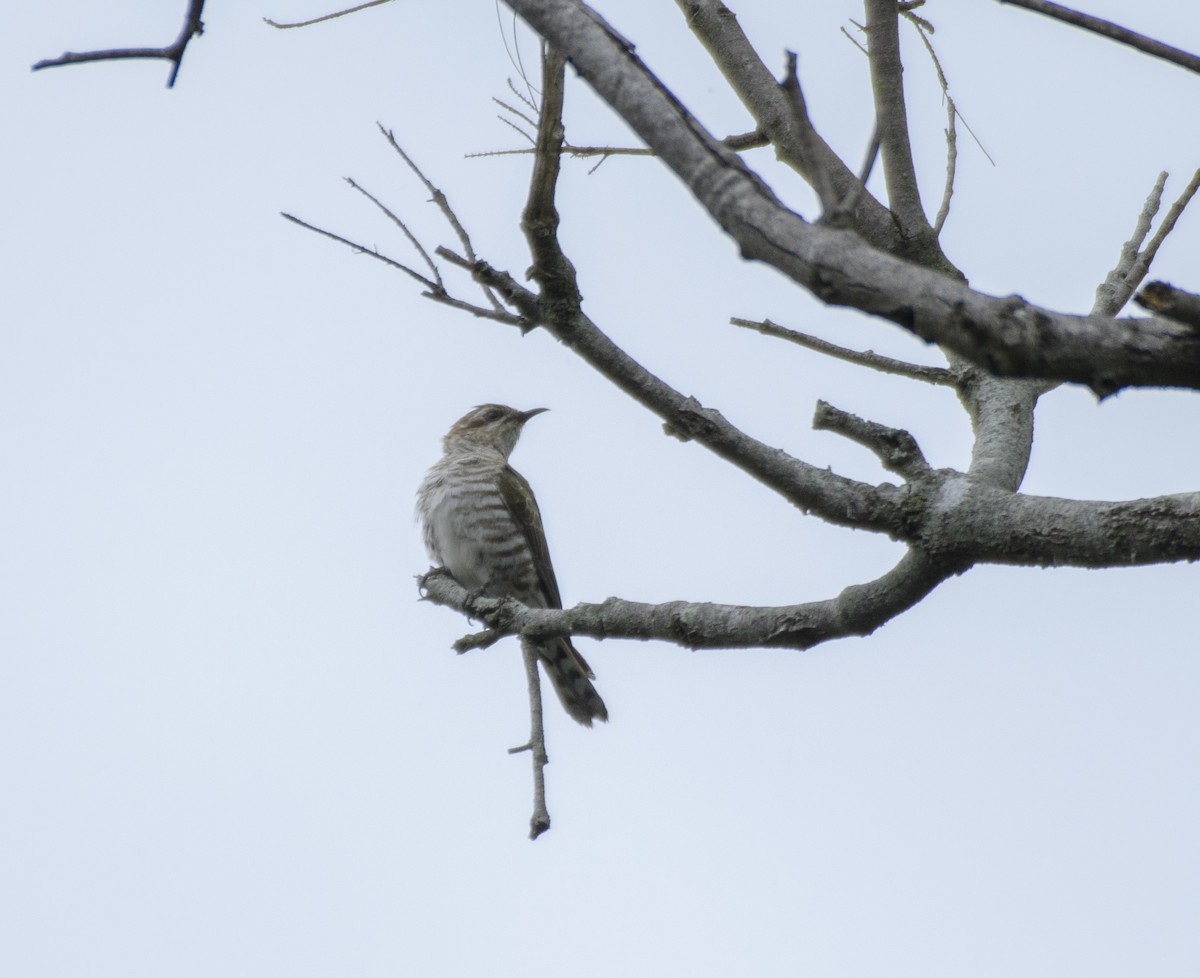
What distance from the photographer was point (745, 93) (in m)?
5.19

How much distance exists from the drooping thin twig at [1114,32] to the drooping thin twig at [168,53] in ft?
6.01

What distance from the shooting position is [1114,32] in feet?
7.09

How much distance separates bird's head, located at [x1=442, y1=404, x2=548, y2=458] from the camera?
1075cm

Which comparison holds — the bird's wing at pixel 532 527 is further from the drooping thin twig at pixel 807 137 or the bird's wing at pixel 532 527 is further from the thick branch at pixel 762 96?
the drooping thin twig at pixel 807 137

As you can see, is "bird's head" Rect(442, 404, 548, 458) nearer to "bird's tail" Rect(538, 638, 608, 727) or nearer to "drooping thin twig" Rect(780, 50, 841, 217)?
"bird's tail" Rect(538, 638, 608, 727)

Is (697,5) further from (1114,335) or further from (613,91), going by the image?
(1114,335)

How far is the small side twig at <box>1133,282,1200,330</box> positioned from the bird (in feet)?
23.9

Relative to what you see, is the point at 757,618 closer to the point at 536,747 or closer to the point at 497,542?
the point at 536,747

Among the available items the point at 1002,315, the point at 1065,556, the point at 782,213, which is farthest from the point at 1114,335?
the point at 1065,556

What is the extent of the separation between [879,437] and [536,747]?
141 cm

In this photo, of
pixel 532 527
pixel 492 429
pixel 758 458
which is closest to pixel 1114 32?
pixel 758 458

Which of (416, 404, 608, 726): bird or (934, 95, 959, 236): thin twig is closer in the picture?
(934, 95, 959, 236): thin twig

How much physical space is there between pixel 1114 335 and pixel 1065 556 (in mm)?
1597

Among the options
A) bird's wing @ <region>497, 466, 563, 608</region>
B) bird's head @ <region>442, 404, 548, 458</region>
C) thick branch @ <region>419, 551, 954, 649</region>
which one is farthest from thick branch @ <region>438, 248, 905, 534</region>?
bird's head @ <region>442, 404, 548, 458</region>
